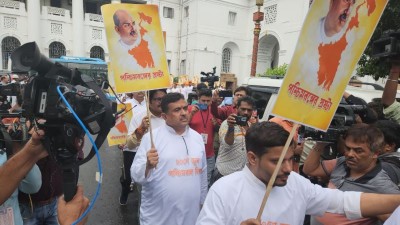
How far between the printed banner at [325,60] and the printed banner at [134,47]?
1.43 metres

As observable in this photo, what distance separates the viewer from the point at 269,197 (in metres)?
1.69

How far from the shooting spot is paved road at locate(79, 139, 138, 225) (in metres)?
4.32

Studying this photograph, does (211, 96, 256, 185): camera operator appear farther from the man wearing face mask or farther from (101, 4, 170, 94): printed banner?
(101, 4, 170, 94): printed banner

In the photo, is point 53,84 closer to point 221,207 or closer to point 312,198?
point 221,207

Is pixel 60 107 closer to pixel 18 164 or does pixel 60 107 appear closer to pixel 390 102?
pixel 18 164

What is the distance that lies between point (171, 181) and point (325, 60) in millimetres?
1554

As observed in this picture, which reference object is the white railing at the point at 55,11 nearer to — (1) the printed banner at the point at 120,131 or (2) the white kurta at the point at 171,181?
(1) the printed banner at the point at 120,131

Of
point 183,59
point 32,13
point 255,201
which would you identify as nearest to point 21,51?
point 255,201

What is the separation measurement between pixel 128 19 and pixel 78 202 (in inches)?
72.8

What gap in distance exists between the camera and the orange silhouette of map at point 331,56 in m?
1.76

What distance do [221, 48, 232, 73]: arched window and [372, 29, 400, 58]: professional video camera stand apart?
31850mm

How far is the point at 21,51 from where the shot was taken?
1333mm

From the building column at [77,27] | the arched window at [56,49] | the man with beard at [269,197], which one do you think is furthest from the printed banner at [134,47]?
the arched window at [56,49]

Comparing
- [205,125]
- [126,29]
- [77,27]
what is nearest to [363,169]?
[126,29]
